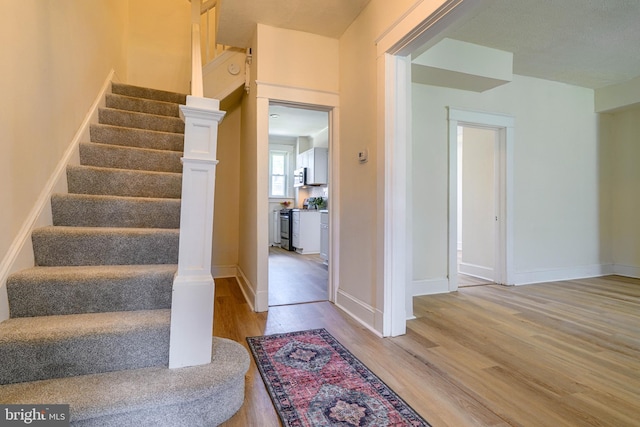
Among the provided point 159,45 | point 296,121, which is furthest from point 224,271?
point 296,121

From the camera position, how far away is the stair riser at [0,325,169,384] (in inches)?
47.1

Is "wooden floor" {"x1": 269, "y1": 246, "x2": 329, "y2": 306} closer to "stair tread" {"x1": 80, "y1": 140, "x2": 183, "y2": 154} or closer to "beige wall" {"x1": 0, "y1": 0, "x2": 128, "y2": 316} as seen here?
"stair tread" {"x1": 80, "y1": 140, "x2": 183, "y2": 154}

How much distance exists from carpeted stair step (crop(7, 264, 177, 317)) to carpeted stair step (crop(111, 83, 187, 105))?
7.54 feet

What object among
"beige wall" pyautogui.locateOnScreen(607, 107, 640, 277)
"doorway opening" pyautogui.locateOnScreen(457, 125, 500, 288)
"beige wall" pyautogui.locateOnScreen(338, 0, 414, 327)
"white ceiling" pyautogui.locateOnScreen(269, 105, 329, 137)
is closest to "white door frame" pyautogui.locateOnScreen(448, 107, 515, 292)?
"doorway opening" pyautogui.locateOnScreen(457, 125, 500, 288)

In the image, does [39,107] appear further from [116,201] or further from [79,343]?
[79,343]

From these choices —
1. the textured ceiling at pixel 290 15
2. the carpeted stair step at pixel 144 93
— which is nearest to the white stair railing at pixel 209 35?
the textured ceiling at pixel 290 15

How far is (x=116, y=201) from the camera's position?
1.94 metres

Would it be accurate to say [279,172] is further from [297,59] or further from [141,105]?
[297,59]

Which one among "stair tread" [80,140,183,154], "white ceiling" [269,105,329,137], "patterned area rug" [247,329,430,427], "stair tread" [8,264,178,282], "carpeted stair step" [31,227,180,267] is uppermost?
"white ceiling" [269,105,329,137]

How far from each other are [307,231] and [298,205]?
1.37m

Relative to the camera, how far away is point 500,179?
3.76 meters

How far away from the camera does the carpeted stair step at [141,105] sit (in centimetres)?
292

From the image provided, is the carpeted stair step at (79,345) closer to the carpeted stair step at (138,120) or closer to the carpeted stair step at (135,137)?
the carpeted stair step at (135,137)

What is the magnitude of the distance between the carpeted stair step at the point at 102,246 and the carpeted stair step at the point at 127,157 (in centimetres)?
80
